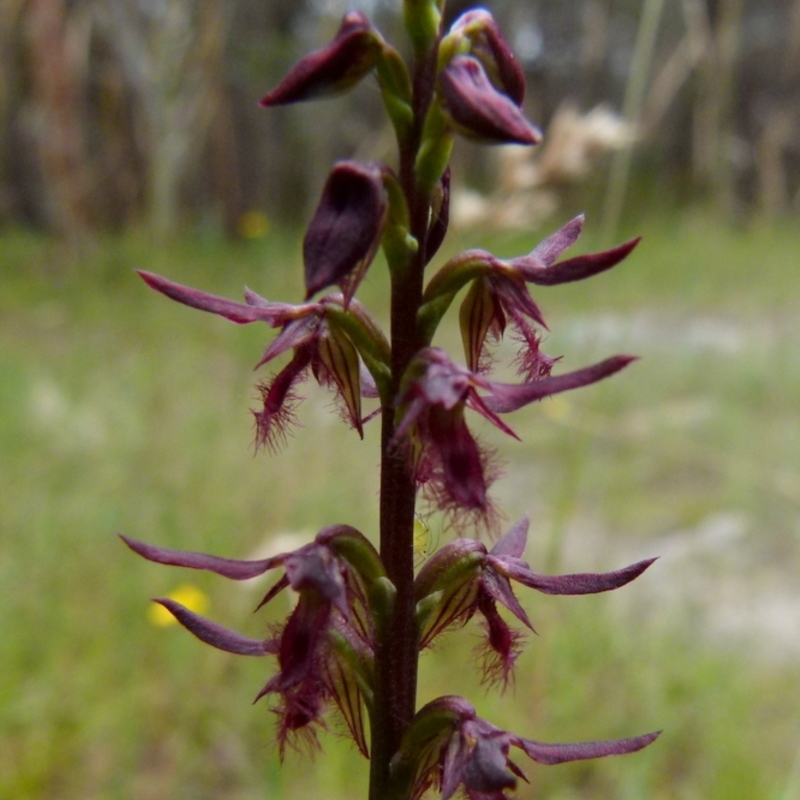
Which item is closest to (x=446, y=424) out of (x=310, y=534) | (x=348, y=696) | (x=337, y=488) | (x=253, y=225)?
(x=348, y=696)

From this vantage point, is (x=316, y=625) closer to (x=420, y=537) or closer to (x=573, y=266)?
(x=420, y=537)

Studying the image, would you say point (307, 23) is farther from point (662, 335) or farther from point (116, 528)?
point (116, 528)

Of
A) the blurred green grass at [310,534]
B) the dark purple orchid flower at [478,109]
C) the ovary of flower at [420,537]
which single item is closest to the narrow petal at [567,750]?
the ovary of flower at [420,537]

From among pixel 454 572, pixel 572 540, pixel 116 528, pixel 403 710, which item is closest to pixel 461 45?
pixel 454 572

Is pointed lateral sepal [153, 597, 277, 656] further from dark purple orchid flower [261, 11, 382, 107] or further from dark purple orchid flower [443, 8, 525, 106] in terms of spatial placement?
dark purple orchid flower [443, 8, 525, 106]

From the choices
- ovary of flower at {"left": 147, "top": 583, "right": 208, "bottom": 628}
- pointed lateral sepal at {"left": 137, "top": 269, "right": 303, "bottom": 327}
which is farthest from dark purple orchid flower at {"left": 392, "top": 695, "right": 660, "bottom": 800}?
ovary of flower at {"left": 147, "top": 583, "right": 208, "bottom": 628}

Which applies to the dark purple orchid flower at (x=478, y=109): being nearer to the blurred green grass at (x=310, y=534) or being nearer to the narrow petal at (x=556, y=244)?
the narrow petal at (x=556, y=244)
